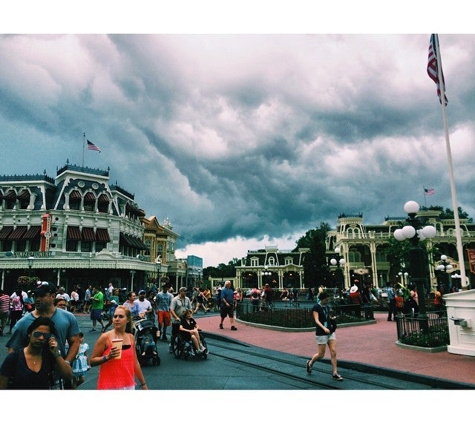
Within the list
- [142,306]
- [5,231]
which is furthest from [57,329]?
[5,231]

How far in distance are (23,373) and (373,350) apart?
8.17 m

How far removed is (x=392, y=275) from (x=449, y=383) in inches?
2196

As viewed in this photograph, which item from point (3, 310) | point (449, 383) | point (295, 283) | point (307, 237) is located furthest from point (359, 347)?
point (307, 237)

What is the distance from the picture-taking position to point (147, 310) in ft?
34.6

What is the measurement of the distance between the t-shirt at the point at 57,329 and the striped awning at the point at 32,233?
114 ft

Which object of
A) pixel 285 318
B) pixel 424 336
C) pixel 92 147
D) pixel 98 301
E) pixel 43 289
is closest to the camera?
pixel 43 289

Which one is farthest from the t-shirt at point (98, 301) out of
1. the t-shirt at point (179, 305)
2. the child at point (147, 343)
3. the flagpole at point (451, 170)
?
the flagpole at point (451, 170)

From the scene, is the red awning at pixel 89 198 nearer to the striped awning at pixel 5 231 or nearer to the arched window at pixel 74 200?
the arched window at pixel 74 200

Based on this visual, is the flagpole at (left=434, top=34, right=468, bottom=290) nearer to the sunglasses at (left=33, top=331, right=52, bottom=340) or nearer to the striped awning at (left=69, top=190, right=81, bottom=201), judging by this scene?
the sunglasses at (left=33, top=331, right=52, bottom=340)

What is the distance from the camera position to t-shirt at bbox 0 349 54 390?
3426mm

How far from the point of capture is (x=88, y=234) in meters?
36.0

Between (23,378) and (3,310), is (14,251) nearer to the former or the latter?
(3,310)

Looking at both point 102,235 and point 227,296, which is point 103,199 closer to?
point 102,235

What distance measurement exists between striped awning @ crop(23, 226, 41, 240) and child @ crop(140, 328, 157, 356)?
3139 centimetres
